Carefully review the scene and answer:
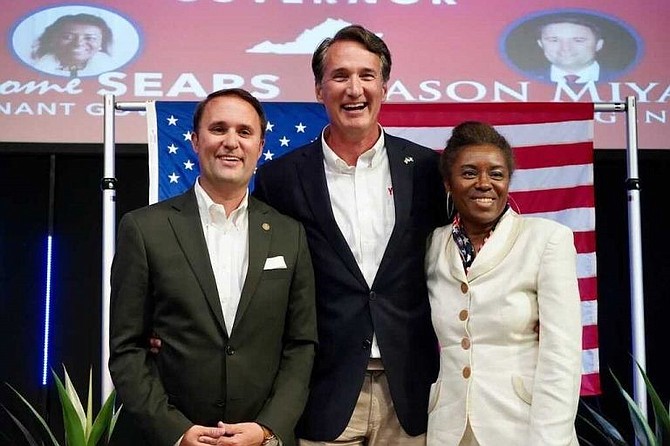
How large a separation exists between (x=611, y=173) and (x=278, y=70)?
1.94 m

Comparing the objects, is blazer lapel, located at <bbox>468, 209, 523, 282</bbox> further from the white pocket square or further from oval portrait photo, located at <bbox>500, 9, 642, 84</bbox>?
oval portrait photo, located at <bbox>500, 9, 642, 84</bbox>

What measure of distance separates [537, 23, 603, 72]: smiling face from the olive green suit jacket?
278 centimetres

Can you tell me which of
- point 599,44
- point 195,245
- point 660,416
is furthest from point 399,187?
point 599,44

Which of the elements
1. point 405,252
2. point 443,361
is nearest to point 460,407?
point 443,361

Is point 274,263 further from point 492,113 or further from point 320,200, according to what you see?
point 492,113

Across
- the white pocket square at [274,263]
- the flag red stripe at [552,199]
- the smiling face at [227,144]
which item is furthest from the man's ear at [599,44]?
the white pocket square at [274,263]


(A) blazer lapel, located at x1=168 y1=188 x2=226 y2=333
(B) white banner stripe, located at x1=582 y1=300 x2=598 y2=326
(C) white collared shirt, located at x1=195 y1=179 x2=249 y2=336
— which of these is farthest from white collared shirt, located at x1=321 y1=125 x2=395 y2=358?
(B) white banner stripe, located at x1=582 y1=300 x2=598 y2=326

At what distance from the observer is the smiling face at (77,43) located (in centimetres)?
470

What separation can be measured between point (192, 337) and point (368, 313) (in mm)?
512

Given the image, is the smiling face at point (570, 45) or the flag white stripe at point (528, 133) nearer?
the flag white stripe at point (528, 133)

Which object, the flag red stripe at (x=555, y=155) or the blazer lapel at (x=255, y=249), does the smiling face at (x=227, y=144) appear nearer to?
the blazer lapel at (x=255, y=249)

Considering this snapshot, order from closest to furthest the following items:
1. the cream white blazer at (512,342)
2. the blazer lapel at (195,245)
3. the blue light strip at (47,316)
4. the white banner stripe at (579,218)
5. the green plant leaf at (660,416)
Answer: the cream white blazer at (512,342), the blazer lapel at (195,245), the green plant leaf at (660,416), the white banner stripe at (579,218), the blue light strip at (47,316)

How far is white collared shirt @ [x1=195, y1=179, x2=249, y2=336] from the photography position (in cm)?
247

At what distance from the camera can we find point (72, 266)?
5055 mm
